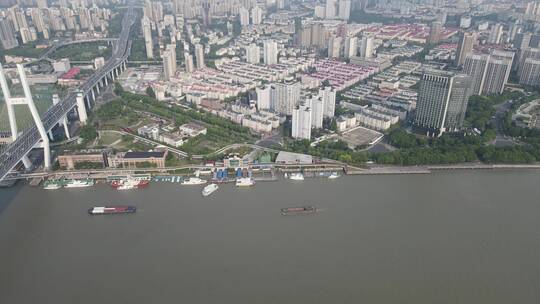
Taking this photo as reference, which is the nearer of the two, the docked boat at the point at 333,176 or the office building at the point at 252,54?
the docked boat at the point at 333,176

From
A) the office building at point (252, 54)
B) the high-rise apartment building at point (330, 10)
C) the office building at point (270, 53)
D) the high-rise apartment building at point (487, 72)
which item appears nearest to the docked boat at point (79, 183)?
the office building at point (252, 54)

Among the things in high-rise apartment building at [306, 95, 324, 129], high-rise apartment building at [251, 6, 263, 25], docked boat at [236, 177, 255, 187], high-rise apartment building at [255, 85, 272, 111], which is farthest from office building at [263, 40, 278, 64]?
docked boat at [236, 177, 255, 187]

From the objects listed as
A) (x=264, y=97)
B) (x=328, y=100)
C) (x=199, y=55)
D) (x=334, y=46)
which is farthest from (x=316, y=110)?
(x=334, y=46)

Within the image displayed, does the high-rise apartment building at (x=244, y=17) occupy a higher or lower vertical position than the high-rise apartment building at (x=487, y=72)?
higher

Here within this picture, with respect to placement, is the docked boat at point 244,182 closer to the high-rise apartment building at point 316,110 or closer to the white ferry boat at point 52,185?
the high-rise apartment building at point 316,110

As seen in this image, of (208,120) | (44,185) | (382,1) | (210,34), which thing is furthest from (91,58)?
(382,1)

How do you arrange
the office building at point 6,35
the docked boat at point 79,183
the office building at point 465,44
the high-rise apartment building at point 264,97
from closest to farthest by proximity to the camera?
the docked boat at point 79,183
the high-rise apartment building at point 264,97
the office building at point 465,44
the office building at point 6,35

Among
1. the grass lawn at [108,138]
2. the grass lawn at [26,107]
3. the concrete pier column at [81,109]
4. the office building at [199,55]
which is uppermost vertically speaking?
the office building at [199,55]

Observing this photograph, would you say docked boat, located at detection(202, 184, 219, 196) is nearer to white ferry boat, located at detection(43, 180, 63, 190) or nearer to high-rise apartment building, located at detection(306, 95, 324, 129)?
white ferry boat, located at detection(43, 180, 63, 190)

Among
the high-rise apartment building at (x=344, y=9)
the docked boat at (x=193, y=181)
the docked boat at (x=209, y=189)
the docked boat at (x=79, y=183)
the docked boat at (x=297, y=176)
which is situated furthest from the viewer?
the high-rise apartment building at (x=344, y=9)
